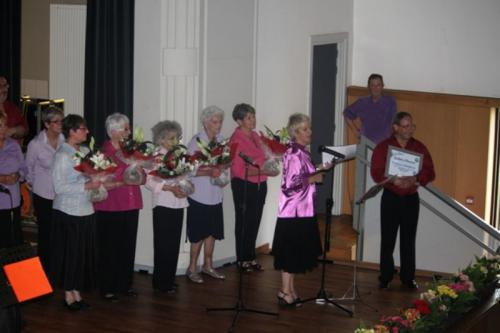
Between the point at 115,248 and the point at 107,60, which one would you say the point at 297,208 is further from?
the point at 107,60

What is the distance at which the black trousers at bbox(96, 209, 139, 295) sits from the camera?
278 inches

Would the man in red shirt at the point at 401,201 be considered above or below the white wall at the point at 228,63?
below

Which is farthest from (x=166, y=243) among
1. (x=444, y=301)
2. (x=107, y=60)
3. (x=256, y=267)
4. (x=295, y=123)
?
(x=444, y=301)

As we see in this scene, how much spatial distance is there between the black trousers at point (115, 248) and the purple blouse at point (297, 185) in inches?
51.1

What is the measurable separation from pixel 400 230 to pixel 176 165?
218cm

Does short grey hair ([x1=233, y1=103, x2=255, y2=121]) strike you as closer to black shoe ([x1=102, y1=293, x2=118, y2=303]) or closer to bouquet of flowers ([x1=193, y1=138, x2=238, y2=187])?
bouquet of flowers ([x1=193, y1=138, x2=238, y2=187])

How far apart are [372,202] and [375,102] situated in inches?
58.5

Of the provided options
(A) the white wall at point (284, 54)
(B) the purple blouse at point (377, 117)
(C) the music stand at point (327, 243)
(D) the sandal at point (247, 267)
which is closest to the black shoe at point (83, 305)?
(C) the music stand at point (327, 243)

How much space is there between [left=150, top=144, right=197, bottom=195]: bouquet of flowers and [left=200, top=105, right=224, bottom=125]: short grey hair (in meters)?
0.64

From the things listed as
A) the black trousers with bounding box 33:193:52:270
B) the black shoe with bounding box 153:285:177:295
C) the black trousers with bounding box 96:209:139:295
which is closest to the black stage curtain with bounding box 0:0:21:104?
the black trousers with bounding box 33:193:52:270

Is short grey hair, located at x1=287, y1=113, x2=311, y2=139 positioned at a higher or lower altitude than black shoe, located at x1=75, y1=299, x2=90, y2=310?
higher

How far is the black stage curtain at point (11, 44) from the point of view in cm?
866

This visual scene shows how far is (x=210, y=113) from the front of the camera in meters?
7.55

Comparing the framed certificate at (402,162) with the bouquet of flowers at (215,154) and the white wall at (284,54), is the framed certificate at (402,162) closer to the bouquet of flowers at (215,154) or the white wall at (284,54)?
the bouquet of flowers at (215,154)
